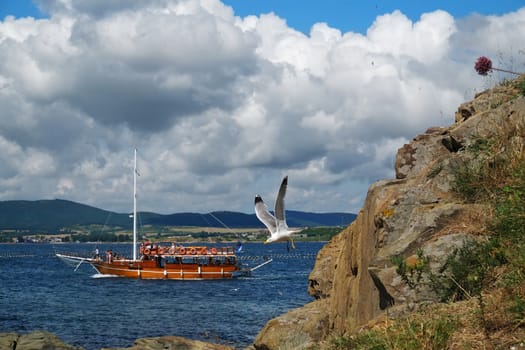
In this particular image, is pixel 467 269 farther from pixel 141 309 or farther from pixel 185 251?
pixel 185 251

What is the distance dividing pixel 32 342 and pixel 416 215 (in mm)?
12968

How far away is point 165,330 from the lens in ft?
103

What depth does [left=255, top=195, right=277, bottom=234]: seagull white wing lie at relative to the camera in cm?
1367

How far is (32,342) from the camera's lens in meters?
17.8

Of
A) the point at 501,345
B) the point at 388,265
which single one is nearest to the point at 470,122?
the point at 388,265

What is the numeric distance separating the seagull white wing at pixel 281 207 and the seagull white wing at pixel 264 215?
671 millimetres

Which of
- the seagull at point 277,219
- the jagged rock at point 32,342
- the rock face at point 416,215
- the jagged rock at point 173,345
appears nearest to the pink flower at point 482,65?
the rock face at point 416,215

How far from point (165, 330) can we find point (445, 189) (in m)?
24.7

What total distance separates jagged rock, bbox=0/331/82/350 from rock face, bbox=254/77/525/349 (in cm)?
866

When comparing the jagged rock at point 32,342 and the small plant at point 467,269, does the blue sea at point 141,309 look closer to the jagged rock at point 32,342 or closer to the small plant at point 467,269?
the jagged rock at point 32,342

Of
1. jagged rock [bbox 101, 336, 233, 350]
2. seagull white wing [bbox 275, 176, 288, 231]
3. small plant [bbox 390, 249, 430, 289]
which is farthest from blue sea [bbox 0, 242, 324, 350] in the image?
small plant [bbox 390, 249, 430, 289]

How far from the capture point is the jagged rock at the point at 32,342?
17347 mm

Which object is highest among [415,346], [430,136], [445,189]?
[430,136]

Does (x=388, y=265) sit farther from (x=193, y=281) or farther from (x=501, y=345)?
(x=193, y=281)
